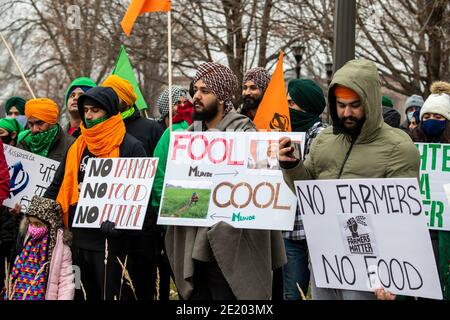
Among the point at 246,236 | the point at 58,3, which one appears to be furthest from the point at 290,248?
the point at 58,3

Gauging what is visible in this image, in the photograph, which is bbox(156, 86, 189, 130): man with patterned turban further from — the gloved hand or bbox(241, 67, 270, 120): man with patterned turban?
the gloved hand

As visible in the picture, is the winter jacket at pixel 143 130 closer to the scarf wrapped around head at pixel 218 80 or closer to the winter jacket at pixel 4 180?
the winter jacket at pixel 4 180

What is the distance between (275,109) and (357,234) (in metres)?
2.40

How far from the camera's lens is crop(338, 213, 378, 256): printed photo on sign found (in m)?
4.64

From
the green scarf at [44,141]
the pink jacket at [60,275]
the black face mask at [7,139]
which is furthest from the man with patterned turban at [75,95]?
the pink jacket at [60,275]

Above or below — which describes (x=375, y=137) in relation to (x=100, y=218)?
above

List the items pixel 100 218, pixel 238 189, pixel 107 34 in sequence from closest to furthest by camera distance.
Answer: pixel 238 189, pixel 100 218, pixel 107 34

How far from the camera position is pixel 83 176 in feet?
21.7

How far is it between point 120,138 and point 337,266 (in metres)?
2.41

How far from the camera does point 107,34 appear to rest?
945 inches

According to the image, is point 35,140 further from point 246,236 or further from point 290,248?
point 246,236

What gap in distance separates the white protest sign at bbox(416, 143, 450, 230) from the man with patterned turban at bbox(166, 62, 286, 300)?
6.16 feet

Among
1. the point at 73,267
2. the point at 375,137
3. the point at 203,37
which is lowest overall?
the point at 73,267

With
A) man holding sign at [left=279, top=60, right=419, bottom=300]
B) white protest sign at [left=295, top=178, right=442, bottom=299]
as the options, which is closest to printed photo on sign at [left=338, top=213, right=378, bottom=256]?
white protest sign at [left=295, top=178, right=442, bottom=299]
